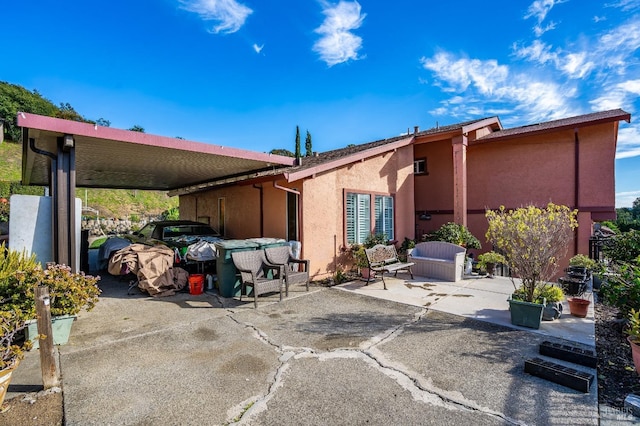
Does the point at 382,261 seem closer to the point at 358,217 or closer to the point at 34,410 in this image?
the point at 358,217

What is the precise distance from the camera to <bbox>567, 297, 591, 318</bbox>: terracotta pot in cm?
504

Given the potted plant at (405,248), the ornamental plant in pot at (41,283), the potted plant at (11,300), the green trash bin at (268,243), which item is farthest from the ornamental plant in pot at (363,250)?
the potted plant at (11,300)

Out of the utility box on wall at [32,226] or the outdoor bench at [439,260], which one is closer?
the utility box on wall at [32,226]

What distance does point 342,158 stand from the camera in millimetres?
8430

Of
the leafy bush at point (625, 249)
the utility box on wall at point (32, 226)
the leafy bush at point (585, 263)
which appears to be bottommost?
the leafy bush at point (585, 263)

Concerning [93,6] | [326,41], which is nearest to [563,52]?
[326,41]

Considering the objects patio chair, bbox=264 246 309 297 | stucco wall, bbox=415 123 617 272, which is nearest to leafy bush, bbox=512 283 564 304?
patio chair, bbox=264 246 309 297

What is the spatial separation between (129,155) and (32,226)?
8.63 feet

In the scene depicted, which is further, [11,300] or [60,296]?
[60,296]

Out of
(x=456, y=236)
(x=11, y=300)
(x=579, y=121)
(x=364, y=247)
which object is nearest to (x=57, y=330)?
(x=11, y=300)

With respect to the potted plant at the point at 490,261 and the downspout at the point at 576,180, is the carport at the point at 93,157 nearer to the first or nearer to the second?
the potted plant at the point at 490,261

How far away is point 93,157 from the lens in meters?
7.41

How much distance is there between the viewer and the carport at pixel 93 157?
5.00 meters

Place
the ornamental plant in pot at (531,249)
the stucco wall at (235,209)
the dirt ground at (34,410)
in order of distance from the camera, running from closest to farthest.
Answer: the dirt ground at (34,410)
the ornamental plant in pot at (531,249)
the stucco wall at (235,209)
